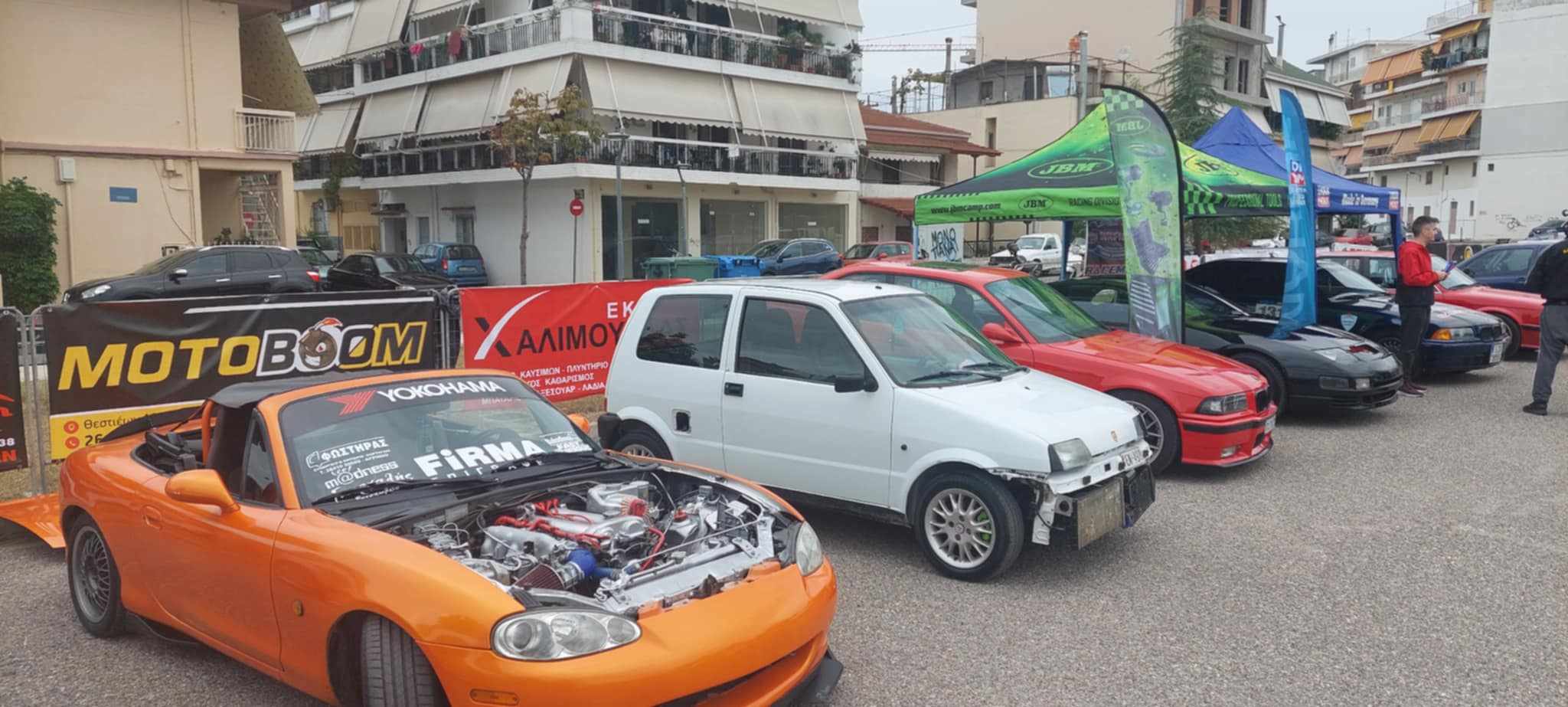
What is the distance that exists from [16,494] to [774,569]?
6.16m

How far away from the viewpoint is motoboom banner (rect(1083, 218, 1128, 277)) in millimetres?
15133

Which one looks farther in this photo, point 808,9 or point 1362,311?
point 808,9

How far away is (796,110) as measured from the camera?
38.2 m

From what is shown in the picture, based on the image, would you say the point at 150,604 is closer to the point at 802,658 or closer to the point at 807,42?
the point at 802,658

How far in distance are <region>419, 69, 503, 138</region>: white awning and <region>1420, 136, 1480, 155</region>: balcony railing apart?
6958 centimetres

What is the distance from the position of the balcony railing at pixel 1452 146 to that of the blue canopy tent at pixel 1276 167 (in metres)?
73.0

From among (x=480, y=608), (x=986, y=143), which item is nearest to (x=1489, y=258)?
(x=480, y=608)

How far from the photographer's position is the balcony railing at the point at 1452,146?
7356 centimetres

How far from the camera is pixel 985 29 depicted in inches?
2355

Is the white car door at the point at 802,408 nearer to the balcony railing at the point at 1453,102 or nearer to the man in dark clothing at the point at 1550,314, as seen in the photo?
the man in dark clothing at the point at 1550,314

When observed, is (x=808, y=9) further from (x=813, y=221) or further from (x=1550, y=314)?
(x=1550, y=314)

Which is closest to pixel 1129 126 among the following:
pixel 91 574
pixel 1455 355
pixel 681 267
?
pixel 1455 355

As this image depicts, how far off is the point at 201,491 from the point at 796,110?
35.8 m

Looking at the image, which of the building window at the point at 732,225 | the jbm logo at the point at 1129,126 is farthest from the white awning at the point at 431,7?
the jbm logo at the point at 1129,126
